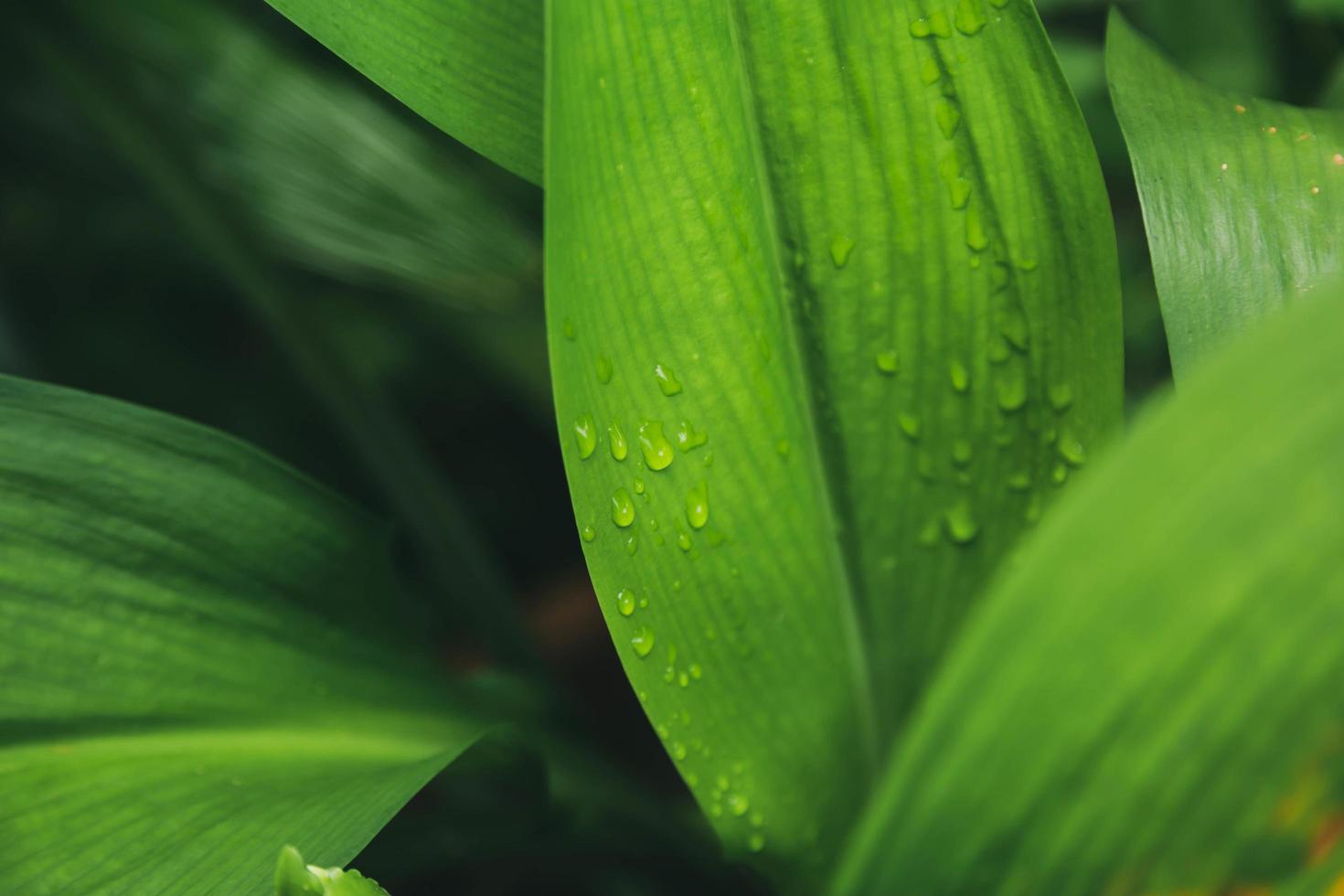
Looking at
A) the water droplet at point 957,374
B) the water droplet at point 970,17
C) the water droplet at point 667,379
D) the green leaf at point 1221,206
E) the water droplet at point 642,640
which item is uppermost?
the water droplet at point 970,17

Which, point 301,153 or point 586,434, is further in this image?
point 301,153

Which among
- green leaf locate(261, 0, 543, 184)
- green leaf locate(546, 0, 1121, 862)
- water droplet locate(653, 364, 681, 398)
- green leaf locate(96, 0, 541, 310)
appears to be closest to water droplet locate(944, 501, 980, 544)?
green leaf locate(546, 0, 1121, 862)

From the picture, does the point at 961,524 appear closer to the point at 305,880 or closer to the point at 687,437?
the point at 687,437

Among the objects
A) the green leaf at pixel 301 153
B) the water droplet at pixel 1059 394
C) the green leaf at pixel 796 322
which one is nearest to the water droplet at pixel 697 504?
the green leaf at pixel 796 322

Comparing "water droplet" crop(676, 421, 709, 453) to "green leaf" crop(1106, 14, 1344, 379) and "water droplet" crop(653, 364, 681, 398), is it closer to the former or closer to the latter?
"water droplet" crop(653, 364, 681, 398)

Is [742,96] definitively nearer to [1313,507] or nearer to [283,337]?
[1313,507]

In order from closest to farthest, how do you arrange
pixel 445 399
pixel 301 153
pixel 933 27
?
pixel 933 27 < pixel 301 153 < pixel 445 399

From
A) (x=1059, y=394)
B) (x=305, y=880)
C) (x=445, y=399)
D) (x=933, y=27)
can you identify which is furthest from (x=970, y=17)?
(x=445, y=399)

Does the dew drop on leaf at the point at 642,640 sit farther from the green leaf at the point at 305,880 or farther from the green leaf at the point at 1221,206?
the green leaf at the point at 1221,206
